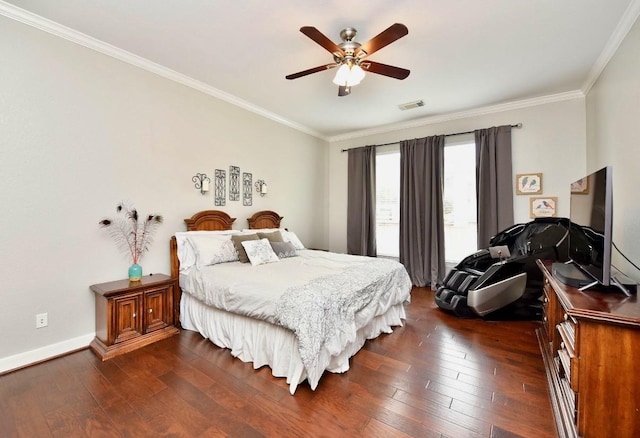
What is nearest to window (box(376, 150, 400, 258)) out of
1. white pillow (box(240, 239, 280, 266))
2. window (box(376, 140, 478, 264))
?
window (box(376, 140, 478, 264))

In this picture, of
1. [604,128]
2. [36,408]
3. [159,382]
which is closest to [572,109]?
[604,128]

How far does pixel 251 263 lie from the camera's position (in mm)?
3102

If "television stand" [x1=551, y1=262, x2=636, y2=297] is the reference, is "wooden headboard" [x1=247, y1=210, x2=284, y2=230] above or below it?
above

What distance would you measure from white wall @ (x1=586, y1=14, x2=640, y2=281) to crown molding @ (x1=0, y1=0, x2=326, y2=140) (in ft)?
13.4

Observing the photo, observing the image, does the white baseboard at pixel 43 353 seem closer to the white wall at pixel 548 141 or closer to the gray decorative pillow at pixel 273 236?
the gray decorative pillow at pixel 273 236

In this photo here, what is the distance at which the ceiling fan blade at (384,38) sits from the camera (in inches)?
74.2

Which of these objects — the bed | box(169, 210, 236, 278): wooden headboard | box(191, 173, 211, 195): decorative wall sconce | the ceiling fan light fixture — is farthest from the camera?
box(191, 173, 211, 195): decorative wall sconce

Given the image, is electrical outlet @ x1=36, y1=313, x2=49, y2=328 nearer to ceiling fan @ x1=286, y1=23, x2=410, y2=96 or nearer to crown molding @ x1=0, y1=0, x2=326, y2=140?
crown molding @ x1=0, y1=0, x2=326, y2=140

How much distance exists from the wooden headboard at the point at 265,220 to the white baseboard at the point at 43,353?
7.22 feet

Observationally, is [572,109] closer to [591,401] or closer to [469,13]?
[469,13]

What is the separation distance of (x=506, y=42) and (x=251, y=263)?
336 centimetres

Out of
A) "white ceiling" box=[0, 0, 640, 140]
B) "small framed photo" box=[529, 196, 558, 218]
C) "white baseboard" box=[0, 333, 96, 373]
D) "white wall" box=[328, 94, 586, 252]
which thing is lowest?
"white baseboard" box=[0, 333, 96, 373]

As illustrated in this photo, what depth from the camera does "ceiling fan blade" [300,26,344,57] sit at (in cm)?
194

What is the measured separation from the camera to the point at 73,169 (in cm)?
254
